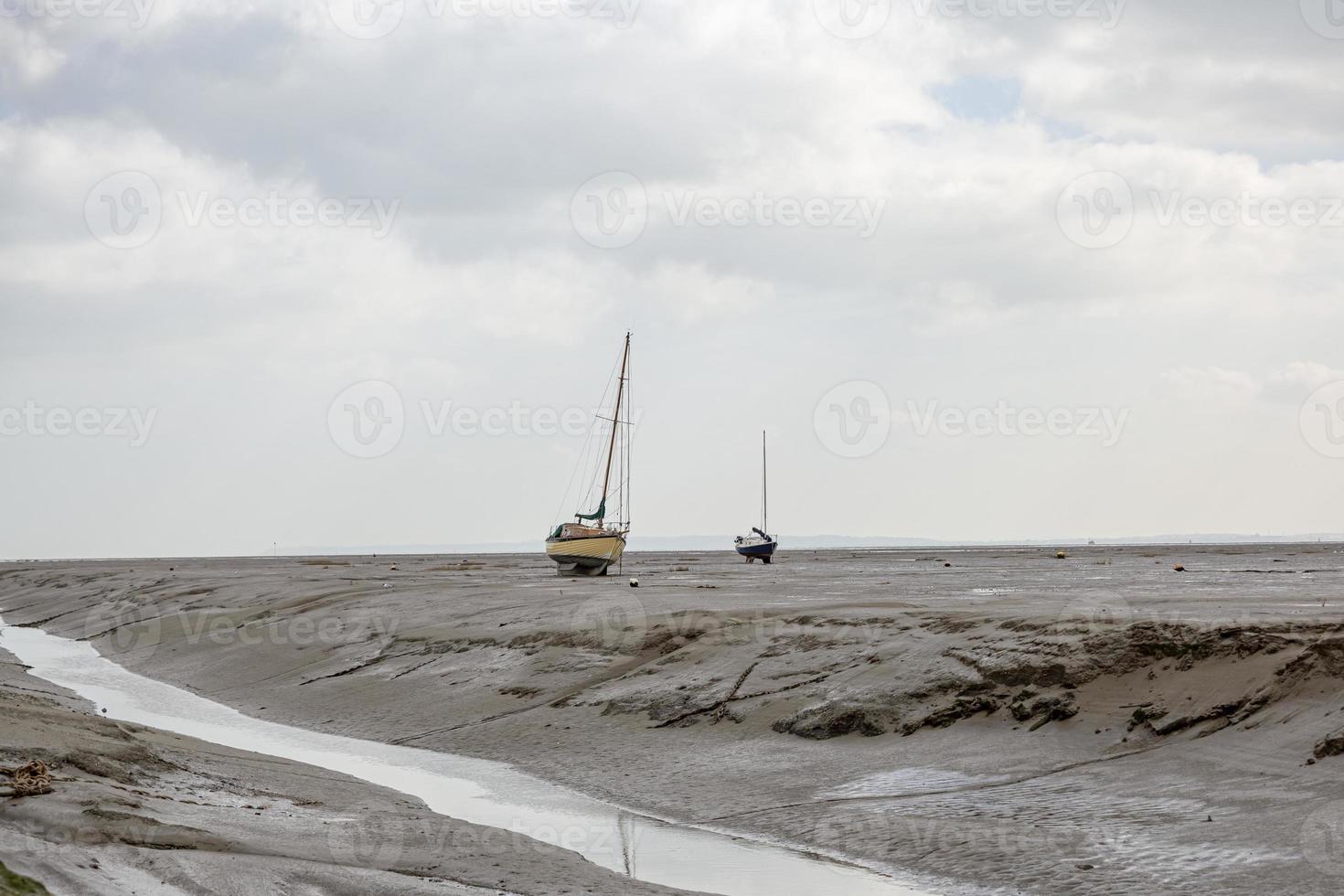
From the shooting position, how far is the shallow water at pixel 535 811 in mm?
10898

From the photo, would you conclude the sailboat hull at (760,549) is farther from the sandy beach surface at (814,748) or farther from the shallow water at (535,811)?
the shallow water at (535,811)

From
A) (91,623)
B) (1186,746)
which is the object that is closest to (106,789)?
(1186,746)

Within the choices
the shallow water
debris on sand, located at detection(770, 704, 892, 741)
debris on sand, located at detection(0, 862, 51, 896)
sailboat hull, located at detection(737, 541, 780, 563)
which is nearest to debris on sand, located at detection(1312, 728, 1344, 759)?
the shallow water

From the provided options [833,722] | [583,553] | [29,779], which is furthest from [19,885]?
[583,553]

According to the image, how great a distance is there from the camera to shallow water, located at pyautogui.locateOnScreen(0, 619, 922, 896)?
10.9 m

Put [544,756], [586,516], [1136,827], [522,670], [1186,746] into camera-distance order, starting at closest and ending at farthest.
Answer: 1. [1136,827]
2. [1186,746]
3. [544,756]
4. [522,670]
5. [586,516]

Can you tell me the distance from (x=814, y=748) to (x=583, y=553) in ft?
134

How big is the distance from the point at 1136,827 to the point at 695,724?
7259mm

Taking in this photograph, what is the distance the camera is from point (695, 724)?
1712 centimetres

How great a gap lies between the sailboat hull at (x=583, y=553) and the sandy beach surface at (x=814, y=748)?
29802 mm

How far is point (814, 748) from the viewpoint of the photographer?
15.3 metres

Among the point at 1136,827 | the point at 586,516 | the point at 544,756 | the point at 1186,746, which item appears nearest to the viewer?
the point at 1136,827

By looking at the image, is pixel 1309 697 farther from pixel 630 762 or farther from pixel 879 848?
pixel 630 762

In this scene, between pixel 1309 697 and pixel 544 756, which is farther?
pixel 544 756
